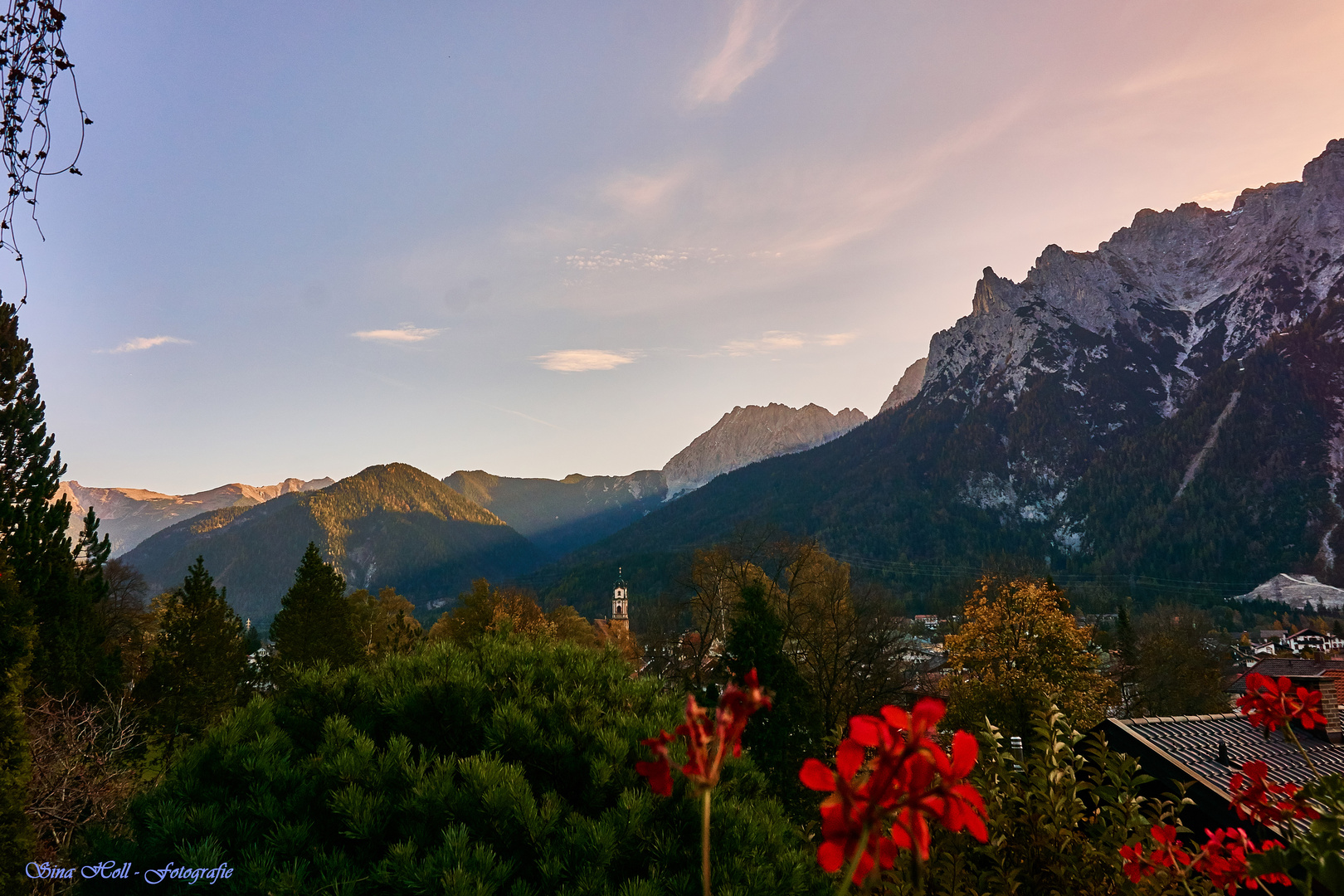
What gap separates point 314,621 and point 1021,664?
30601mm

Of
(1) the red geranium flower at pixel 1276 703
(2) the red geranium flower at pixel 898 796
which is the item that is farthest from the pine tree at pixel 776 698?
(2) the red geranium flower at pixel 898 796

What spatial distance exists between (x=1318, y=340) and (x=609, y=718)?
20514 centimetres

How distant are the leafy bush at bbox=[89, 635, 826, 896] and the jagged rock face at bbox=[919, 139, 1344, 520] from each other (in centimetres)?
17698

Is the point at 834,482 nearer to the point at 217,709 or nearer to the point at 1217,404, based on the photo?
the point at 1217,404

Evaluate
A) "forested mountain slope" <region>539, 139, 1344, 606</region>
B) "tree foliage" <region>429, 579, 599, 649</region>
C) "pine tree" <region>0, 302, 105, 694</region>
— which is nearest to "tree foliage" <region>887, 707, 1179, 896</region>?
"pine tree" <region>0, 302, 105, 694</region>

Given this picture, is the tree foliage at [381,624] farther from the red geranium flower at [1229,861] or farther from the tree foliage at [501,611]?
the red geranium flower at [1229,861]

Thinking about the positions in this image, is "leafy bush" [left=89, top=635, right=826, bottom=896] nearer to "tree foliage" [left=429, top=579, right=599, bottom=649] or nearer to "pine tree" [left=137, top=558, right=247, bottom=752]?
"pine tree" [left=137, top=558, right=247, bottom=752]

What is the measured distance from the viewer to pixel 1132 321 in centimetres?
18550

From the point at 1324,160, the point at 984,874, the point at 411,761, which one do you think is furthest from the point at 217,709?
the point at 1324,160

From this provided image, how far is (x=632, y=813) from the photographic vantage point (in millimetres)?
3699

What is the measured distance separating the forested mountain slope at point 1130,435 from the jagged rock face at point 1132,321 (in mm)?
547

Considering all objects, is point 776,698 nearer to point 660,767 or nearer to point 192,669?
point 660,767

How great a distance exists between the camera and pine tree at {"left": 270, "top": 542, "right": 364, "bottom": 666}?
97.8 ft

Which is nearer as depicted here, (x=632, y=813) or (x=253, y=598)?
(x=632, y=813)
